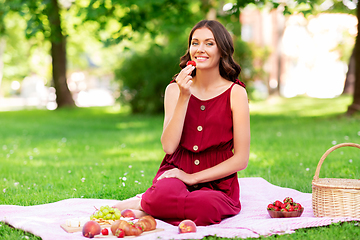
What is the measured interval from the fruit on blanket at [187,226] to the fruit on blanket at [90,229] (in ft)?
2.05

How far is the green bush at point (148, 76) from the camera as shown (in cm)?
1497

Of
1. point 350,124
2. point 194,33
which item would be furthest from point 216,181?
point 350,124

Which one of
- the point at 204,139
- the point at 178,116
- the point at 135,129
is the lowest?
the point at 135,129

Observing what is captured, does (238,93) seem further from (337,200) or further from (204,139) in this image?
(337,200)

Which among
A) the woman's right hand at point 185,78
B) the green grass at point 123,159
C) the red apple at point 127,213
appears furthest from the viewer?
the green grass at point 123,159

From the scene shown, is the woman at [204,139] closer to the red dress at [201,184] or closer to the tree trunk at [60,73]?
the red dress at [201,184]

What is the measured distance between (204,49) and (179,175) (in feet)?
3.61

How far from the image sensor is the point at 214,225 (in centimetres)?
344

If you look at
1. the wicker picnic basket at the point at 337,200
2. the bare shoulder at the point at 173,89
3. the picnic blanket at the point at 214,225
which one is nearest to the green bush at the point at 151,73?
the picnic blanket at the point at 214,225

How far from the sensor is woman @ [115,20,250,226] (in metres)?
3.44

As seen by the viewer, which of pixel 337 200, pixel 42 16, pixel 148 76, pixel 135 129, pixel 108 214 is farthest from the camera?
pixel 148 76

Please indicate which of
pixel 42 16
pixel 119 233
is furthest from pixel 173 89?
pixel 42 16

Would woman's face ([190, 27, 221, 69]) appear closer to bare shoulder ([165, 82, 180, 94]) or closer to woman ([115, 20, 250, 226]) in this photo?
woman ([115, 20, 250, 226])

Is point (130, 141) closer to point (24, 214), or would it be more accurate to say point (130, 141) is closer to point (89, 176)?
point (89, 176)
